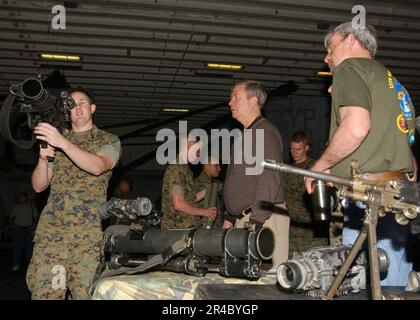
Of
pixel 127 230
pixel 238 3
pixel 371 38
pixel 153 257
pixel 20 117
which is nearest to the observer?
pixel 153 257

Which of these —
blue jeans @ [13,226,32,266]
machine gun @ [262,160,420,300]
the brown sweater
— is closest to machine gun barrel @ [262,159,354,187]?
machine gun @ [262,160,420,300]

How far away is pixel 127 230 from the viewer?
259 cm

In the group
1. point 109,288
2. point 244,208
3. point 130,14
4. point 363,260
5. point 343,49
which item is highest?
point 130,14

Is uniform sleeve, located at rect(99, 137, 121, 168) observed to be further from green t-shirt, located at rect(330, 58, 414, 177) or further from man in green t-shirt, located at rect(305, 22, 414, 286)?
green t-shirt, located at rect(330, 58, 414, 177)

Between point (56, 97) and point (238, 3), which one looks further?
point (238, 3)

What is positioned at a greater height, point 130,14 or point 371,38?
point 130,14

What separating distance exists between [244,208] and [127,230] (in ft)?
4.34

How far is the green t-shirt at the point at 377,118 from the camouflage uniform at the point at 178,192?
214cm

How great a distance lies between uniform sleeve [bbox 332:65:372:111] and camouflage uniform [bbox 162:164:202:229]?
2192mm

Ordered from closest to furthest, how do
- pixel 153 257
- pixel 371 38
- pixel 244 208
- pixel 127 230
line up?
pixel 153 257 < pixel 127 230 < pixel 371 38 < pixel 244 208

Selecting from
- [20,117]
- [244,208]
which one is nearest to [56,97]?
[20,117]

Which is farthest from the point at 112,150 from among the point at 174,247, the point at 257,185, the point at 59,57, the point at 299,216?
the point at 59,57

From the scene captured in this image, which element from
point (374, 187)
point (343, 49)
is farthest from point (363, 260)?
point (343, 49)

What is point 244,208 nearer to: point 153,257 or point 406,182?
point 153,257
